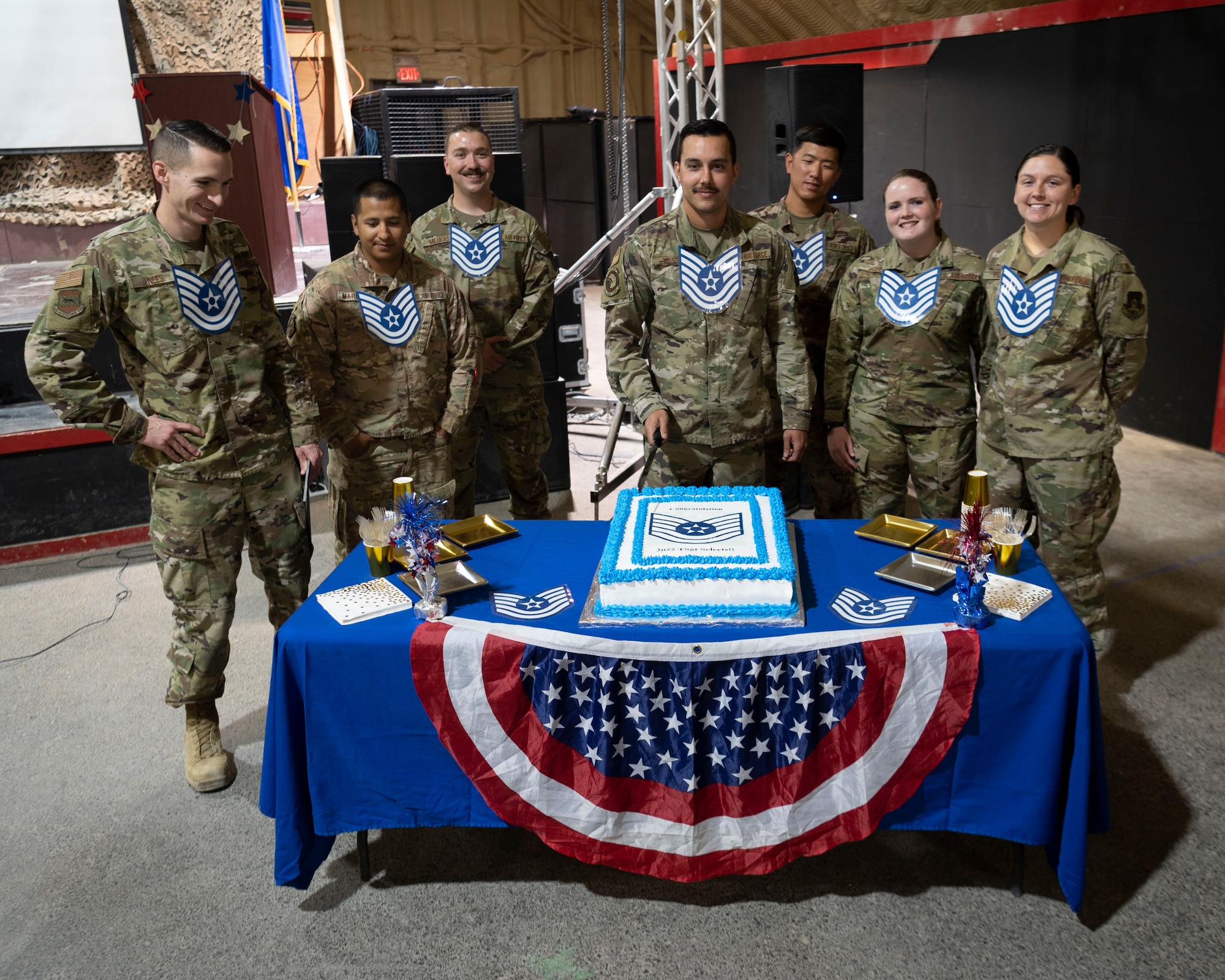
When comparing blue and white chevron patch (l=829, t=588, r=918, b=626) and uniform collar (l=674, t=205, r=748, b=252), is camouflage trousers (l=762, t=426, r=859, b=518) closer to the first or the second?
uniform collar (l=674, t=205, r=748, b=252)

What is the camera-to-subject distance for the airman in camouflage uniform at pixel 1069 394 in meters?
2.81

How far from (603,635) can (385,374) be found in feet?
4.70

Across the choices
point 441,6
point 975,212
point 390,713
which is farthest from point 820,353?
point 441,6

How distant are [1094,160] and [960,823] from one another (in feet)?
16.2

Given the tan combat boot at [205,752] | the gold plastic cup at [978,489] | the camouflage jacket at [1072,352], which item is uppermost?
the camouflage jacket at [1072,352]

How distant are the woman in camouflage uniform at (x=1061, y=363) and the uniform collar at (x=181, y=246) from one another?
2258mm

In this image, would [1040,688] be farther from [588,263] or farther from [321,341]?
[588,263]

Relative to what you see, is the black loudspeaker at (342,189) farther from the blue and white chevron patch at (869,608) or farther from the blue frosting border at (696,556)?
the blue and white chevron patch at (869,608)

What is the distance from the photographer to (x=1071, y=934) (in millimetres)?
2043

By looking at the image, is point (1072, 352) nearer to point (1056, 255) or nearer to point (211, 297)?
point (1056, 255)

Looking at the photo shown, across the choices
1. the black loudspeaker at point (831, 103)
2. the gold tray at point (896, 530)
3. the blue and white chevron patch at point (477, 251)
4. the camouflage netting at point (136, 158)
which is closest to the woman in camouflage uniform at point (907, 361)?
the gold tray at point (896, 530)

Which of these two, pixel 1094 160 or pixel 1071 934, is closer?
pixel 1071 934

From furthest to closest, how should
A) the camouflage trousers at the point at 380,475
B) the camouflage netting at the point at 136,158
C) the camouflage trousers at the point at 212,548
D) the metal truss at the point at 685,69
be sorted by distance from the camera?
the metal truss at the point at 685,69 → the camouflage netting at the point at 136,158 → the camouflage trousers at the point at 380,475 → the camouflage trousers at the point at 212,548

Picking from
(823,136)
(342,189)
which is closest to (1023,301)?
(823,136)
